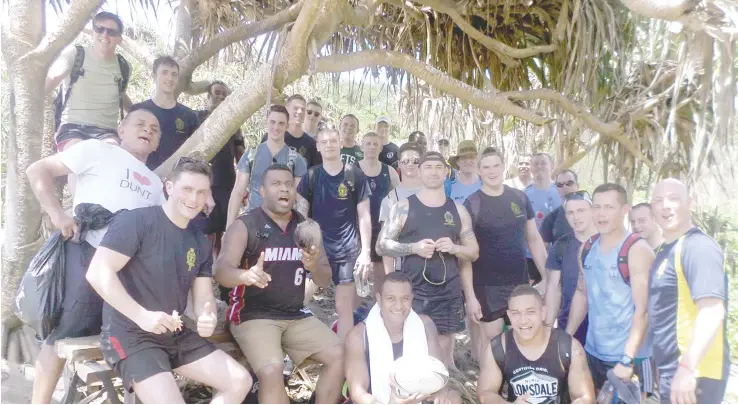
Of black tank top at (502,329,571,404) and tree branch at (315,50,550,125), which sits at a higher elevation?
tree branch at (315,50,550,125)

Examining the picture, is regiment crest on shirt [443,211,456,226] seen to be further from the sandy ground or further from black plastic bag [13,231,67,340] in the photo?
black plastic bag [13,231,67,340]

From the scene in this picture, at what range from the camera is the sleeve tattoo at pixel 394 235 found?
3.24 metres

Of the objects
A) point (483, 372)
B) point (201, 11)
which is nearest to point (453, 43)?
point (201, 11)

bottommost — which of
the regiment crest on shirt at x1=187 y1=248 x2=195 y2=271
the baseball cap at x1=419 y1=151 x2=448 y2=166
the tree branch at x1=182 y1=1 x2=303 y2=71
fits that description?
the regiment crest on shirt at x1=187 y1=248 x2=195 y2=271

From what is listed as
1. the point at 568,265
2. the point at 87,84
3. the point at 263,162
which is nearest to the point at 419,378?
the point at 568,265

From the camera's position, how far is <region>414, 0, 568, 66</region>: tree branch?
4230 mm

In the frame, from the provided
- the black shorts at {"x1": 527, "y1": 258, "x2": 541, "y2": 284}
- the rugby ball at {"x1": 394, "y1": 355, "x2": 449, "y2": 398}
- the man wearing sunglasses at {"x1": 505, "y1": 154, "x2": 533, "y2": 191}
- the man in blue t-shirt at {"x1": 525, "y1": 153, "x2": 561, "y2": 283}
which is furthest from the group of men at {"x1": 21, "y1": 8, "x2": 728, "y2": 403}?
the man wearing sunglasses at {"x1": 505, "y1": 154, "x2": 533, "y2": 191}

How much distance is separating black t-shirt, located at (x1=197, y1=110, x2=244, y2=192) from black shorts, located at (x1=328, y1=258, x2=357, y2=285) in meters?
1.19

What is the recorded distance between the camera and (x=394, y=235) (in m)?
3.31

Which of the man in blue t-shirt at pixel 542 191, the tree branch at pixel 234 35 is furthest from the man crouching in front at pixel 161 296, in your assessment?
the man in blue t-shirt at pixel 542 191

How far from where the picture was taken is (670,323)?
8.02 ft

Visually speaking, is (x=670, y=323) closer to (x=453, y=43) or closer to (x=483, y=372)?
(x=483, y=372)

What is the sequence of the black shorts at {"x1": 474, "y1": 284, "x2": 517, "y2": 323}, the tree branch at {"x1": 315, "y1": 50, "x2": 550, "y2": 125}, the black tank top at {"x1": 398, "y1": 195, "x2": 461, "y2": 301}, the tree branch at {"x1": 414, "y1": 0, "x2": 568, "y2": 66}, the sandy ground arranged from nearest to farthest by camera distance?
the sandy ground
the black tank top at {"x1": 398, "y1": 195, "x2": 461, "y2": 301}
the tree branch at {"x1": 315, "y1": 50, "x2": 550, "y2": 125}
the black shorts at {"x1": 474, "y1": 284, "x2": 517, "y2": 323}
the tree branch at {"x1": 414, "y1": 0, "x2": 568, "y2": 66}

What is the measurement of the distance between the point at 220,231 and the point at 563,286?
9.06 ft
